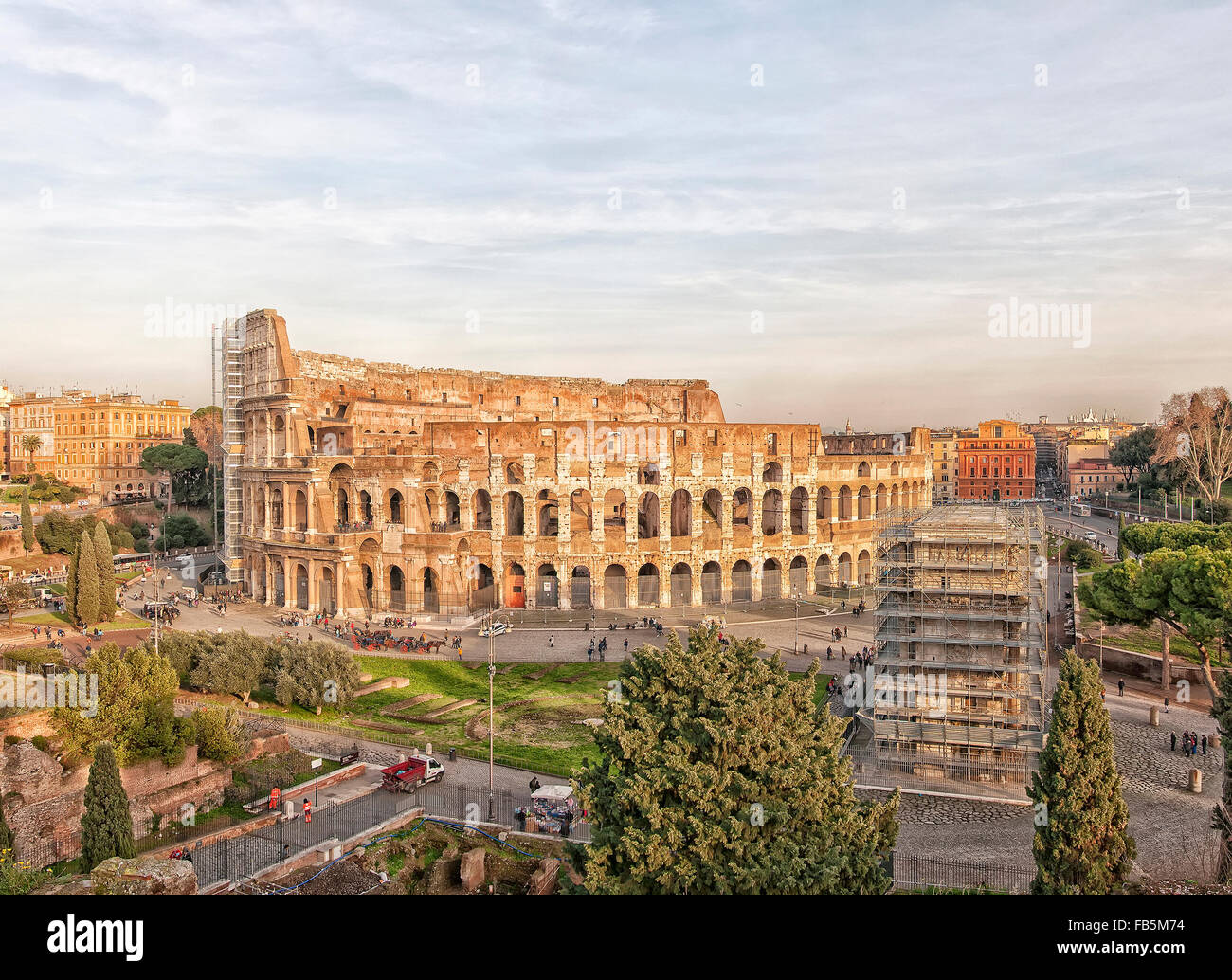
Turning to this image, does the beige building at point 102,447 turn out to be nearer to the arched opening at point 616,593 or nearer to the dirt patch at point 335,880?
the arched opening at point 616,593

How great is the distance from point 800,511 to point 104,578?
42487 millimetres

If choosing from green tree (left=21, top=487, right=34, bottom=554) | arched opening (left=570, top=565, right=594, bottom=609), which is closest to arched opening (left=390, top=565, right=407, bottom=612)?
arched opening (left=570, top=565, right=594, bottom=609)

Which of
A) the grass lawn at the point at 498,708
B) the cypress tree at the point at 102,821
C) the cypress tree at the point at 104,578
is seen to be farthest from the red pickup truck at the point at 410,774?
the cypress tree at the point at 104,578

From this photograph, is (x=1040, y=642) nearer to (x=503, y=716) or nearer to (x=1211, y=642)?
(x=1211, y=642)

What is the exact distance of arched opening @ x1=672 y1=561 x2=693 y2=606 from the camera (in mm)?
53844

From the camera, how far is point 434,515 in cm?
5475

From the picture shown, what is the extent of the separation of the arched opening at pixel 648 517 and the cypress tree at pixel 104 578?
100ft

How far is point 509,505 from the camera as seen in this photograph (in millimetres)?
54344

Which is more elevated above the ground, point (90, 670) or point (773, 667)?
point (773, 667)

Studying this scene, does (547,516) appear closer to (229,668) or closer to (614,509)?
(614,509)

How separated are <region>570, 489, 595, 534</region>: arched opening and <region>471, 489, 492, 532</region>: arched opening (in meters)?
5.45

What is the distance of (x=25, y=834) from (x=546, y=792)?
1276cm

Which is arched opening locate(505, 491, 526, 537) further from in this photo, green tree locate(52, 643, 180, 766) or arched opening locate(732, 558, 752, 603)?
green tree locate(52, 643, 180, 766)

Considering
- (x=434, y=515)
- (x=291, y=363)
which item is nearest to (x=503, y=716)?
(x=434, y=515)
